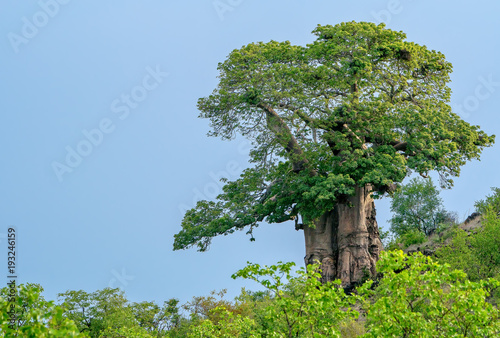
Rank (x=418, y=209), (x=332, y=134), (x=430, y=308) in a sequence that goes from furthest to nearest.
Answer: (x=418, y=209)
(x=332, y=134)
(x=430, y=308)

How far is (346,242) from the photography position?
26688 millimetres

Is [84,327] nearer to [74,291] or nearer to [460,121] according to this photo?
[74,291]

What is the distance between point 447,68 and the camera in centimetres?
2858

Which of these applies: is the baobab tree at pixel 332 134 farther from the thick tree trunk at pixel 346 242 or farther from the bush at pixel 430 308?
the bush at pixel 430 308

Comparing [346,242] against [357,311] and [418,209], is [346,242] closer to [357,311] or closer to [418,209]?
[357,311]

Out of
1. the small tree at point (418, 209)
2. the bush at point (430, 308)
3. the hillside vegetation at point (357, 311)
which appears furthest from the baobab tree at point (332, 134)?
the small tree at point (418, 209)

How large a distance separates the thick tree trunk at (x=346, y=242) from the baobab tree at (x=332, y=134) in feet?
0.16

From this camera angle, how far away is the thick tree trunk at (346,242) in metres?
26.1

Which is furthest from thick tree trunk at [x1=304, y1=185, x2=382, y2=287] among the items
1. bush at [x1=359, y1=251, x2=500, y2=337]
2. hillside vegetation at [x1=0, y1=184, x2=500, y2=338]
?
bush at [x1=359, y1=251, x2=500, y2=337]

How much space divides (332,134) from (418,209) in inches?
889

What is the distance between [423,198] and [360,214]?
2086cm

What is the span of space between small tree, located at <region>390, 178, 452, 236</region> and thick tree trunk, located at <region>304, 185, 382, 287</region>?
59.8 ft

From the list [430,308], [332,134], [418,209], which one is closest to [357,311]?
[430,308]

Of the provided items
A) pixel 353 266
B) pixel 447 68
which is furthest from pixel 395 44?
pixel 353 266
